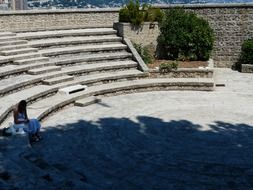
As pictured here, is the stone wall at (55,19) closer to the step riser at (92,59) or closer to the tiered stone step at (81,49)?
the tiered stone step at (81,49)

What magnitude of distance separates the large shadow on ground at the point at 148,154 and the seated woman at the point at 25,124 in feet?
0.80

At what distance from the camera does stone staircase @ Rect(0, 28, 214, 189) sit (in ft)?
42.2

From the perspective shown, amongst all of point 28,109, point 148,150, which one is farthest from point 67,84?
point 148,150

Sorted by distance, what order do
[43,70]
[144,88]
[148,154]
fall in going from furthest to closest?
[144,88] < [43,70] < [148,154]

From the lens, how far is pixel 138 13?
61.8ft

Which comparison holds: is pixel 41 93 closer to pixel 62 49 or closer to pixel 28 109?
pixel 28 109

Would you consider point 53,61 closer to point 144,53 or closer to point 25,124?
point 144,53

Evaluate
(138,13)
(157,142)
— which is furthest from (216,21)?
(157,142)

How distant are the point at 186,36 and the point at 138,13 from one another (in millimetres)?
2205

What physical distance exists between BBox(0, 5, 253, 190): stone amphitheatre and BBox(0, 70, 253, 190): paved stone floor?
2 cm

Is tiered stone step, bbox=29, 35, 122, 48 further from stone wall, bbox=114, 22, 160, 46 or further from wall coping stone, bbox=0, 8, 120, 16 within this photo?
wall coping stone, bbox=0, 8, 120, 16

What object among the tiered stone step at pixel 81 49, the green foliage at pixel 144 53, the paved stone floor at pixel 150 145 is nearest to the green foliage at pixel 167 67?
the green foliage at pixel 144 53

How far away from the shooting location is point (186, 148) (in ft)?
33.4

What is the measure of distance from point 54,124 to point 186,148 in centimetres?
366
